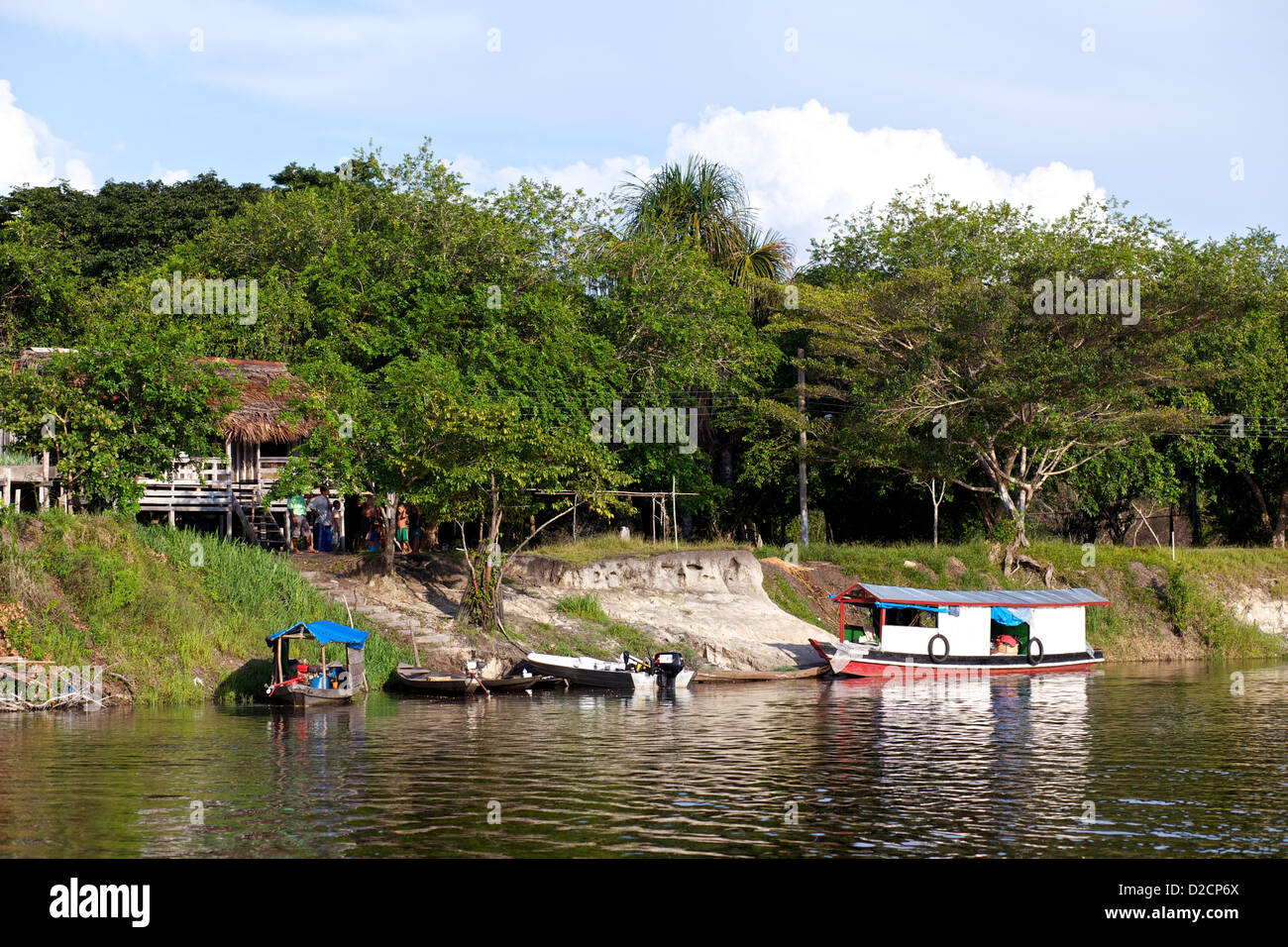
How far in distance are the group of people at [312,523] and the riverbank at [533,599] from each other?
3318 mm

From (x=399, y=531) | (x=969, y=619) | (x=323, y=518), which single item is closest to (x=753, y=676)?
(x=969, y=619)

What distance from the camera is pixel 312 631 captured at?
97.8 feet

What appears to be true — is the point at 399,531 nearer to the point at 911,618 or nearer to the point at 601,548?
the point at 601,548

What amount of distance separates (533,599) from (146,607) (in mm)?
11776

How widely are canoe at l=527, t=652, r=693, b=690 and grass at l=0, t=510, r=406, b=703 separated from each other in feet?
13.4

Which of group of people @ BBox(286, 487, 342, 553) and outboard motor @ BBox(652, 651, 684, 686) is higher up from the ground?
group of people @ BBox(286, 487, 342, 553)

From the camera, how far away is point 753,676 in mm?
36219

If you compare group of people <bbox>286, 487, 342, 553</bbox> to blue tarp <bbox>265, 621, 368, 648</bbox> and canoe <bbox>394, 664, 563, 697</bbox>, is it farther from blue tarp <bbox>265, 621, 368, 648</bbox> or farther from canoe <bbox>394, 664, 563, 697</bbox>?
blue tarp <bbox>265, 621, 368, 648</bbox>

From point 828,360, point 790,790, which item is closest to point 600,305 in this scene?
point 828,360

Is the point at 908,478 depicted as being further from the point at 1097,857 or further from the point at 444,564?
the point at 1097,857

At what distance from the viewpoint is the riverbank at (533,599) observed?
30.2 m

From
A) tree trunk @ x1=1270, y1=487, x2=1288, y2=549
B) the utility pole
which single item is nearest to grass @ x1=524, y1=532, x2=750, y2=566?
the utility pole

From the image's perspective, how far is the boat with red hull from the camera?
128 feet
